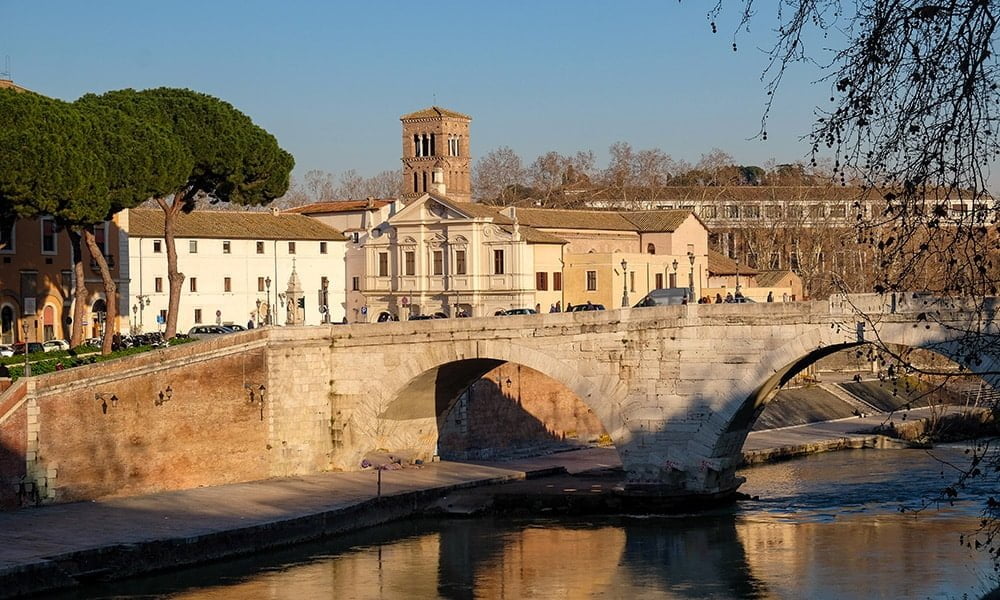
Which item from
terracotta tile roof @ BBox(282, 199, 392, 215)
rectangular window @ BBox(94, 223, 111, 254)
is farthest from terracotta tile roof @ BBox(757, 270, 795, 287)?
rectangular window @ BBox(94, 223, 111, 254)

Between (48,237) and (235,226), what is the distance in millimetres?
13278

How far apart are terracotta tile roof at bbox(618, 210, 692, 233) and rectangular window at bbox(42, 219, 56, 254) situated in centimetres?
2506

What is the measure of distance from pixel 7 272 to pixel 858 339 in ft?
68.5

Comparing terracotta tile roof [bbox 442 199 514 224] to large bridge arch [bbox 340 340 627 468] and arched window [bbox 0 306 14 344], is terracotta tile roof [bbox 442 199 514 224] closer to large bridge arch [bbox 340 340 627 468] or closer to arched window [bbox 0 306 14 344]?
large bridge arch [bbox 340 340 627 468]

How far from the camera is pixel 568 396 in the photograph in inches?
1618

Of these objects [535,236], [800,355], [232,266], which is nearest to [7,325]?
[232,266]

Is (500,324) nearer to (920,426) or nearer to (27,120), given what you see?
(27,120)

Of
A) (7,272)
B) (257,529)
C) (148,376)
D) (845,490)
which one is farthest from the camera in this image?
(7,272)

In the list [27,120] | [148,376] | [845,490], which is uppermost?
[27,120]

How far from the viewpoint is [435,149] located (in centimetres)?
7162

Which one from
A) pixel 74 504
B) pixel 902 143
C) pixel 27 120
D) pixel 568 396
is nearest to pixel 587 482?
pixel 568 396

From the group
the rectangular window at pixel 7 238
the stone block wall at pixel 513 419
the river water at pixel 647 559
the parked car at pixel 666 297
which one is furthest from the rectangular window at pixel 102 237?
the river water at pixel 647 559

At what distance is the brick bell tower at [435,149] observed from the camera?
2810 inches

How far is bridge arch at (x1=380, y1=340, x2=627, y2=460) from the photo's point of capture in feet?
97.8
